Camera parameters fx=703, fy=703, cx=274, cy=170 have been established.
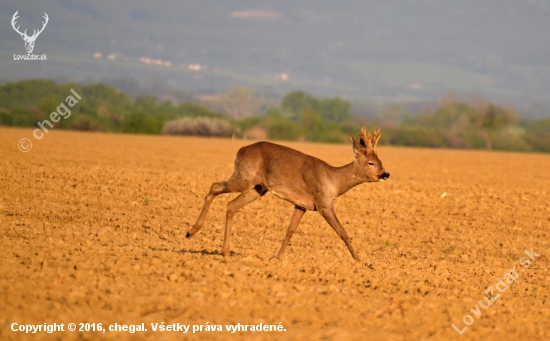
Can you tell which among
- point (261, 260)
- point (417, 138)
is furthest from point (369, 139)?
point (417, 138)

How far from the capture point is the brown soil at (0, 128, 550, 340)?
7.66 metres

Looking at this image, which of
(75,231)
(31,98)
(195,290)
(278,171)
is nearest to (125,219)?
(75,231)

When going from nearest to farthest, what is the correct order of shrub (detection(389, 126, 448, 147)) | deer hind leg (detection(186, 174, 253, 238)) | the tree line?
deer hind leg (detection(186, 174, 253, 238)), the tree line, shrub (detection(389, 126, 448, 147))

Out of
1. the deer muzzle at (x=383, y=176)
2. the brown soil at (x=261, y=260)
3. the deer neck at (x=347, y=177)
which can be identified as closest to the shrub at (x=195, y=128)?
the brown soil at (x=261, y=260)

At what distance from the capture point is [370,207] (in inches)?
724

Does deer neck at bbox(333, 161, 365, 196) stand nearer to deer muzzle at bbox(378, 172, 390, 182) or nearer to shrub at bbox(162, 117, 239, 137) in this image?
deer muzzle at bbox(378, 172, 390, 182)

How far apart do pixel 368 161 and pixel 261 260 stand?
2.19 meters

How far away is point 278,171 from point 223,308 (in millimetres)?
3041

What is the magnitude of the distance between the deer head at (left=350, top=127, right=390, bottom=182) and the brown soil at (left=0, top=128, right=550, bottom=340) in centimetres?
135

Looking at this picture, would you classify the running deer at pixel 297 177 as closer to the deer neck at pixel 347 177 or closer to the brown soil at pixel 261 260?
the deer neck at pixel 347 177

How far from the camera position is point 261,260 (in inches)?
396

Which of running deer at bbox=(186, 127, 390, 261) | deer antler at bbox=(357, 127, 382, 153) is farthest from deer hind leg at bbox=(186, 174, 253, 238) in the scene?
deer antler at bbox=(357, 127, 382, 153)

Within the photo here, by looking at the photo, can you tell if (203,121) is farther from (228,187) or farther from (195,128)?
(228,187)
